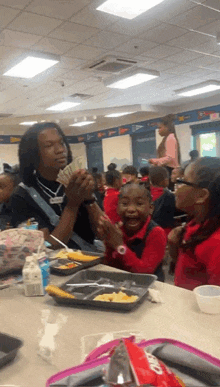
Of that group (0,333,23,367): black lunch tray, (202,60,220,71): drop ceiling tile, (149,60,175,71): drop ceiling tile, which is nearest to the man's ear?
(0,333,23,367): black lunch tray

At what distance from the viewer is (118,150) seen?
520 inches

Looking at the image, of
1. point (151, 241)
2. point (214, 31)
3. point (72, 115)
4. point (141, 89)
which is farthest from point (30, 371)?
point (72, 115)

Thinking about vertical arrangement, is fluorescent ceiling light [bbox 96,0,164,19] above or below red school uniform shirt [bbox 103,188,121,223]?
above

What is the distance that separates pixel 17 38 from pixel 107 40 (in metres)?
1.24

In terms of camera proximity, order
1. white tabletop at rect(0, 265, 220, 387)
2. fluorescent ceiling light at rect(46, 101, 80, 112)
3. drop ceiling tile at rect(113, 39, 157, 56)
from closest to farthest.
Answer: white tabletop at rect(0, 265, 220, 387) → drop ceiling tile at rect(113, 39, 157, 56) → fluorescent ceiling light at rect(46, 101, 80, 112)

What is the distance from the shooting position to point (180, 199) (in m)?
1.51

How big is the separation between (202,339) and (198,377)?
0.19 meters

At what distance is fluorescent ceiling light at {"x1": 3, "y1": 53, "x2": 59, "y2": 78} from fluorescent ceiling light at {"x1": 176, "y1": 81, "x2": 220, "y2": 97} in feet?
12.4

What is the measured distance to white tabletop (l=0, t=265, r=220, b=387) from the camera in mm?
765

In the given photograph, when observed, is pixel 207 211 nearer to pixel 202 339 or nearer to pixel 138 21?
pixel 202 339

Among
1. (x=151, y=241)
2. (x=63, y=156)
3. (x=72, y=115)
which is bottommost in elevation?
(x=151, y=241)

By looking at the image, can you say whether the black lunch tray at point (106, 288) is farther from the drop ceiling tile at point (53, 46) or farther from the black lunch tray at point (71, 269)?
the drop ceiling tile at point (53, 46)

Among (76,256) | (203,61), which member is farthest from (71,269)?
(203,61)

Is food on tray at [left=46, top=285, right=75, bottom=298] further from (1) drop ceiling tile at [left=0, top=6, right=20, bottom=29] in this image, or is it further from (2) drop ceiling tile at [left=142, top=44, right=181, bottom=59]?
(2) drop ceiling tile at [left=142, top=44, right=181, bottom=59]
